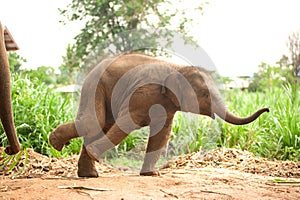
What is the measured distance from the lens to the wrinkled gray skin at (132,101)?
9.51ft

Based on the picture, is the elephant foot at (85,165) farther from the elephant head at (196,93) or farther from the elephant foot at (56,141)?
the elephant head at (196,93)

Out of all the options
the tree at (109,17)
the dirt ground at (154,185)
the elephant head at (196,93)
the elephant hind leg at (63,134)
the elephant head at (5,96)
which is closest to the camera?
the elephant head at (5,96)

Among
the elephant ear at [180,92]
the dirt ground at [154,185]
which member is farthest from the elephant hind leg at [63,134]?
the elephant ear at [180,92]

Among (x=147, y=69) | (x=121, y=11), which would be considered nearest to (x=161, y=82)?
(x=147, y=69)

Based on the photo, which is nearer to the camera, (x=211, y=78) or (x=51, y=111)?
(x=211, y=78)

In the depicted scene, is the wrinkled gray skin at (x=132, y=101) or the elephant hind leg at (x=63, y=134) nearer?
the wrinkled gray skin at (x=132, y=101)

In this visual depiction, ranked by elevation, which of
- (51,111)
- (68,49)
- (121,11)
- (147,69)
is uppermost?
(121,11)

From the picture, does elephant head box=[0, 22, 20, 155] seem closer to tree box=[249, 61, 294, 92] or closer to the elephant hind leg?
the elephant hind leg

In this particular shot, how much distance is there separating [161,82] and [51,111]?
107 inches

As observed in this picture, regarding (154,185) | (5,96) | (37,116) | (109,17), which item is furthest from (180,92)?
(109,17)

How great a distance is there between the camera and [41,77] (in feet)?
21.2

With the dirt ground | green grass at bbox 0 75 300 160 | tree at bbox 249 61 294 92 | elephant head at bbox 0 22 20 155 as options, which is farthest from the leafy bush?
tree at bbox 249 61 294 92

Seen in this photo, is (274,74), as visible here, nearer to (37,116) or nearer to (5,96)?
(37,116)

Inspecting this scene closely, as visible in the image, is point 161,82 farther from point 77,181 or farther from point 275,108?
point 275,108
